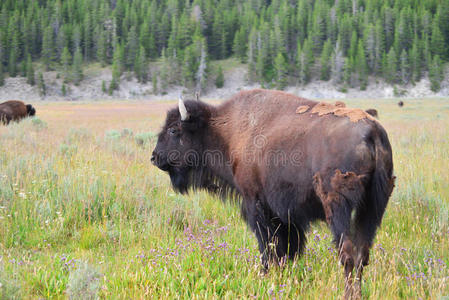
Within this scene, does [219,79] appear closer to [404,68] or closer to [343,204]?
[404,68]

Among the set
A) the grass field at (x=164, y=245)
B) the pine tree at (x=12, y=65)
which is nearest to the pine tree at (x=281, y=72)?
the pine tree at (x=12, y=65)

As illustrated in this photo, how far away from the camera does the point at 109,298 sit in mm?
2953

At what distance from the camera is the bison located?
2.78 m

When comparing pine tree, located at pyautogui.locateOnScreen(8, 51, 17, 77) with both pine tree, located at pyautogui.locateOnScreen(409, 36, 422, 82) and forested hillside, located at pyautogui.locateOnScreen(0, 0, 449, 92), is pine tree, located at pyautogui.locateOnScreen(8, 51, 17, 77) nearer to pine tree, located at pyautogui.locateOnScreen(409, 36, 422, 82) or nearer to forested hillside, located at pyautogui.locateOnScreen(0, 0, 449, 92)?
forested hillside, located at pyautogui.locateOnScreen(0, 0, 449, 92)

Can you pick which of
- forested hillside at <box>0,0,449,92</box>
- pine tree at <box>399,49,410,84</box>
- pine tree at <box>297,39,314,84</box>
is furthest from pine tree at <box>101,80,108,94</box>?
pine tree at <box>399,49,410,84</box>

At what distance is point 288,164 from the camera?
321cm

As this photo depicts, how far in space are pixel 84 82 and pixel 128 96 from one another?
1335 cm

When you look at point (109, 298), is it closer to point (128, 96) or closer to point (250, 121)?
point (250, 121)

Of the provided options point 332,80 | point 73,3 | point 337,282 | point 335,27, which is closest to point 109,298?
point 337,282

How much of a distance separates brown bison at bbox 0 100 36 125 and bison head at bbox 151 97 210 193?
1321 centimetres

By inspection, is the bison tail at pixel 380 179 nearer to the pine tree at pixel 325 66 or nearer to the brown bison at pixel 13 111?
the brown bison at pixel 13 111

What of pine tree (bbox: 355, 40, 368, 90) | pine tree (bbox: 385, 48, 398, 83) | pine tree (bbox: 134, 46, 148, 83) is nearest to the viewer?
pine tree (bbox: 385, 48, 398, 83)

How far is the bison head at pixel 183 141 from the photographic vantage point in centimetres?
443

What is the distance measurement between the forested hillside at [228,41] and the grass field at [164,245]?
77119mm
